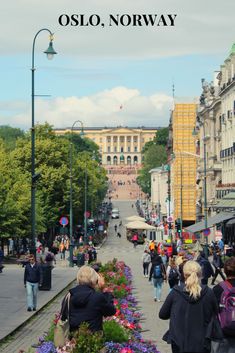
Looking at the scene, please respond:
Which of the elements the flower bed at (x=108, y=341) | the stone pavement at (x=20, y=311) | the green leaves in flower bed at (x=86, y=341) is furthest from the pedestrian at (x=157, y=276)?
the green leaves in flower bed at (x=86, y=341)

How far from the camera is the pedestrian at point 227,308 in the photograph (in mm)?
9836

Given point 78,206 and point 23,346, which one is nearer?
point 23,346

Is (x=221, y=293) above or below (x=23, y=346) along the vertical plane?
above

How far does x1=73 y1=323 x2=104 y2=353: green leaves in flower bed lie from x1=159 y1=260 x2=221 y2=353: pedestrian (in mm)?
753

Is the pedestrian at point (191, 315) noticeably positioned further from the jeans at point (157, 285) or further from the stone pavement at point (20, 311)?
the jeans at point (157, 285)

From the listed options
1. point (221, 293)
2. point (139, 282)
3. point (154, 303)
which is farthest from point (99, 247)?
point (221, 293)

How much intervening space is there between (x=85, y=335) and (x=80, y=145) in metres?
163

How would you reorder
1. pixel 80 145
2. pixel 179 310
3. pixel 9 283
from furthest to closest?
pixel 80 145 < pixel 9 283 < pixel 179 310

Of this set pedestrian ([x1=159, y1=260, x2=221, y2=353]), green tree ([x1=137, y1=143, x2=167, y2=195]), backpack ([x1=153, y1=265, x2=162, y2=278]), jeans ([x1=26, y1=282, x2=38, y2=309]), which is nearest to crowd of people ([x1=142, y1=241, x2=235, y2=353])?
pedestrian ([x1=159, y1=260, x2=221, y2=353])

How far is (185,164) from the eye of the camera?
4631 inches

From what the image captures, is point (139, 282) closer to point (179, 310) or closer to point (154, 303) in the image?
point (154, 303)

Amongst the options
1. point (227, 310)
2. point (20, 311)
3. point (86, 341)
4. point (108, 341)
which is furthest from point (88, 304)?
point (20, 311)

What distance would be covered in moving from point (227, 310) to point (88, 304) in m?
1.43

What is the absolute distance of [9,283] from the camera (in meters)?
36.5
